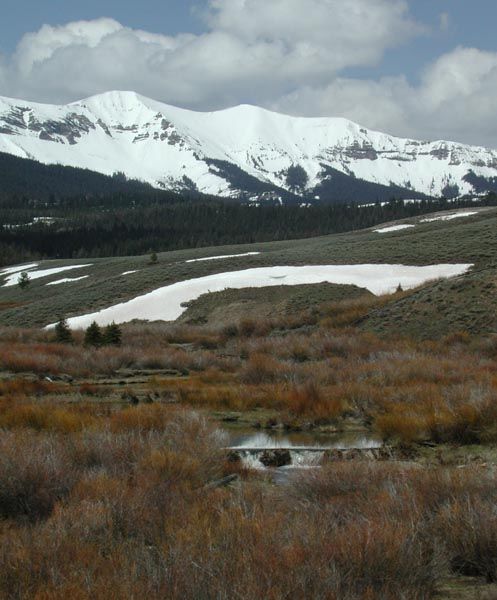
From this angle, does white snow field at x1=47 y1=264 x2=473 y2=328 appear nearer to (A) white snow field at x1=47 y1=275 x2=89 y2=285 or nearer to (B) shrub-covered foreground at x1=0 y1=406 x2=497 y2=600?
(A) white snow field at x1=47 y1=275 x2=89 y2=285

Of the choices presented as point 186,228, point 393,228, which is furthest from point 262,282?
point 186,228

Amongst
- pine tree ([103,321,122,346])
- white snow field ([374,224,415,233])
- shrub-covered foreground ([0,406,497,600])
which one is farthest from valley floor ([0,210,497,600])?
white snow field ([374,224,415,233])

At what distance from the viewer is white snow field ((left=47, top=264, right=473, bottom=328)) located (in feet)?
125

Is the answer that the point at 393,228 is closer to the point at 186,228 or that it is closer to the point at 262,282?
the point at 262,282

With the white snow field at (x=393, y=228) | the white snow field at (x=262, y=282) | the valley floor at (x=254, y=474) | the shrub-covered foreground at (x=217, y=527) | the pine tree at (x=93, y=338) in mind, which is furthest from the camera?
the white snow field at (x=393, y=228)

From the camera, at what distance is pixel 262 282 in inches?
1602

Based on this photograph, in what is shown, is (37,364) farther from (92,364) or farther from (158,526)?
(158,526)

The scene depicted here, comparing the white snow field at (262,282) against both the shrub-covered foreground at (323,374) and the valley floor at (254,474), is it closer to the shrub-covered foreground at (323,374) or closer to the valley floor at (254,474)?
the shrub-covered foreground at (323,374)

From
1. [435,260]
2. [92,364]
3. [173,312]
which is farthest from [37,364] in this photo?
[435,260]

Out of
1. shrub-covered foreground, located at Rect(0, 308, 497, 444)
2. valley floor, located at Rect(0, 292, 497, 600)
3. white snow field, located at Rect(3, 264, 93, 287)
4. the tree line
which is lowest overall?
shrub-covered foreground, located at Rect(0, 308, 497, 444)

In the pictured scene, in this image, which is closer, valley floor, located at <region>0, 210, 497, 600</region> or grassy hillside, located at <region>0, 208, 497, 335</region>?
valley floor, located at <region>0, 210, 497, 600</region>

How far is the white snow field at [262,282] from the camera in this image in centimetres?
3825

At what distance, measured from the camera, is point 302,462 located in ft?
28.9

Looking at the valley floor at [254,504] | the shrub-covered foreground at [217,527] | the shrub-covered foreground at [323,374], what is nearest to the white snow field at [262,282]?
the shrub-covered foreground at [323,374]
